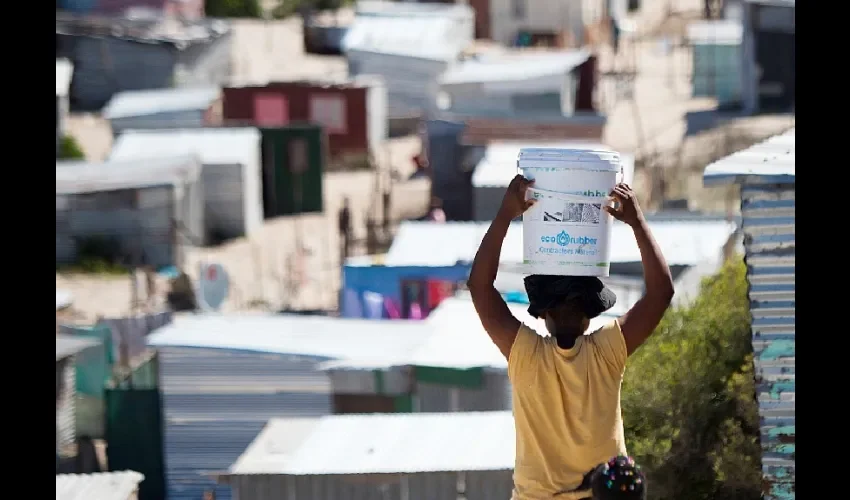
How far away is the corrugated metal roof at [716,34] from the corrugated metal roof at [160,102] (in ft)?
36.5

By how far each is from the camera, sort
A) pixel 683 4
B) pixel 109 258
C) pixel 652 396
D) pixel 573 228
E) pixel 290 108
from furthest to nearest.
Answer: pixel 683 4 < pixel 290 108 < pixel 109 258 < pixel 652 396 < pixel 573 228

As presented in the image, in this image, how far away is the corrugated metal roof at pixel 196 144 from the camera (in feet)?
81.7

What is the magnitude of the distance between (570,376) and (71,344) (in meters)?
10.4

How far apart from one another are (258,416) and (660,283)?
8142 millimetres

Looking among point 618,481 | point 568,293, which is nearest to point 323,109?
point 568,293

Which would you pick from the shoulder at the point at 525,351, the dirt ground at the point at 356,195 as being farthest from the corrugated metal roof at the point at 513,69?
the shoulder at the point at 525,351

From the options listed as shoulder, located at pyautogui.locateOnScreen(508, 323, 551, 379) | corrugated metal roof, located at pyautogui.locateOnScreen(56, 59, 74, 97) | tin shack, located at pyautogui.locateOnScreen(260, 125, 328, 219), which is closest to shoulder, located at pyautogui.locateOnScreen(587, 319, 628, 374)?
shoulder, located at pyautogui.locateOnScreen(508, 323, 551, 379)

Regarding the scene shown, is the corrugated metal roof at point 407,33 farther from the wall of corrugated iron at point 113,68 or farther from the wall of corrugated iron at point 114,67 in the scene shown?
the wall of corrugated iron at point 113,68

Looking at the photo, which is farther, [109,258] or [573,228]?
[109,258]

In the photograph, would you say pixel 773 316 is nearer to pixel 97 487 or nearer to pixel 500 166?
pixel 97 487

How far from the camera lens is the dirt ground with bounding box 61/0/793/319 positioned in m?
20.3
